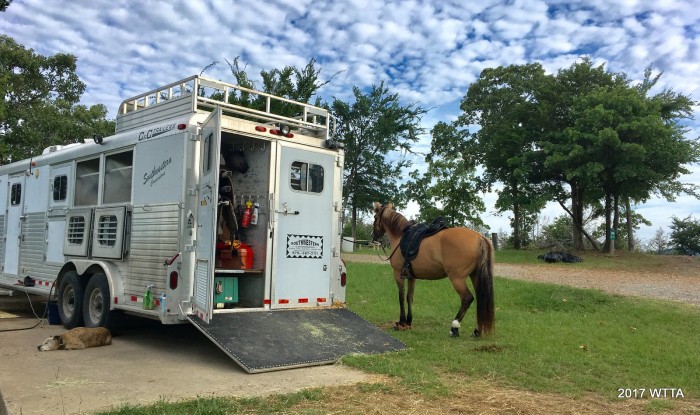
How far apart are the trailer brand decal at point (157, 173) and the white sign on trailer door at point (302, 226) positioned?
140 cm

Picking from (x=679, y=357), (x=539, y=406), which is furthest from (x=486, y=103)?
(x=539, y=406)

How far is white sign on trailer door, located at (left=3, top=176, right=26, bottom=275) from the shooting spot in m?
9.61

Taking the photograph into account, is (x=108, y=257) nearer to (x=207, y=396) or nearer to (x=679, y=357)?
(x=207, y=396)

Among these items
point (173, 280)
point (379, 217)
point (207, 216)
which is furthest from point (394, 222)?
point (173, 280)

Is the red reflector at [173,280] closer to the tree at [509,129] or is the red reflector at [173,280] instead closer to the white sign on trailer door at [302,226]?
the white sign on trailer door at [302,226]

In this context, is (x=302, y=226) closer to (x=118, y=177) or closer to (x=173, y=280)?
(x=173, y=280)

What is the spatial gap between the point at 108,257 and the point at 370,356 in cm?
383

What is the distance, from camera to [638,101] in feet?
71.1

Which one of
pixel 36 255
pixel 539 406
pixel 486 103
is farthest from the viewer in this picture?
pixel 486 103

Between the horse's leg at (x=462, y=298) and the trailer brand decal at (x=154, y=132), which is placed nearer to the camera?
the trailer brand decal at (x=154, y=132)

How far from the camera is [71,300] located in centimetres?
787

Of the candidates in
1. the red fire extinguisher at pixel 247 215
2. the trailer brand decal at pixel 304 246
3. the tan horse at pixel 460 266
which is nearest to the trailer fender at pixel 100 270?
the red fire extinguisher at pixel 247 215

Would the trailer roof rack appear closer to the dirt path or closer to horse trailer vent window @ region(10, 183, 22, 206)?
horse trailer vent window @ region(10, 183, 22, 206)

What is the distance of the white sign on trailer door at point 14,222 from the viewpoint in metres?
9.61
